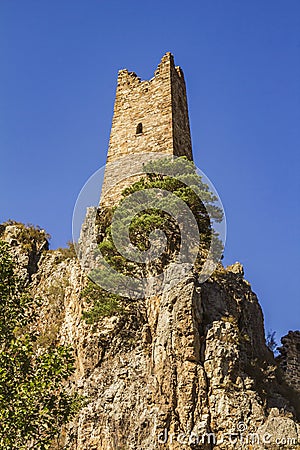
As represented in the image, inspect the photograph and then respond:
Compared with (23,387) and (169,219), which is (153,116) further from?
(23,387)

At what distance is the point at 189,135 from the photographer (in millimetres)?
27562

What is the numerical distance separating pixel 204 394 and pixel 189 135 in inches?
589

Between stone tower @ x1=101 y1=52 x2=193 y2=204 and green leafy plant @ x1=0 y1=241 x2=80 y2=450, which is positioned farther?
stone tower @ x1=101 y1=52 x2=193 y2=204

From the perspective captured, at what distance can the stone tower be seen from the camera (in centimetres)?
2558

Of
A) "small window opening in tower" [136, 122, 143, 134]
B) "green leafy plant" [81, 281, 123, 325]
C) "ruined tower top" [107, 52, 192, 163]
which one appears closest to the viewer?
"green leafy plant" [81, 281, 123, 325]

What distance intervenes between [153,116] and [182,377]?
1432cm

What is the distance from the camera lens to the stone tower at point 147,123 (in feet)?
83.9

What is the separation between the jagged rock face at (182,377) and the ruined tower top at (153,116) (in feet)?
25.3

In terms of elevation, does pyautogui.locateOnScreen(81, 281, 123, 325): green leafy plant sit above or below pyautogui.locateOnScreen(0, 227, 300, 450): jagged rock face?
above

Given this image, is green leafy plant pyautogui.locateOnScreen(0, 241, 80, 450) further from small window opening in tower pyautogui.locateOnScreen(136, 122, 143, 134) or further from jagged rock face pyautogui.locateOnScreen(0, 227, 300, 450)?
small window opening in tower pyautogui.locateOnScreen(136, 122, 143, 134)

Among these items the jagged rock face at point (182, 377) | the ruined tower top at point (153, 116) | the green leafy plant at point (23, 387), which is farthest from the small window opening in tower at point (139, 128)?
the green leafy plant at point (23, 387)

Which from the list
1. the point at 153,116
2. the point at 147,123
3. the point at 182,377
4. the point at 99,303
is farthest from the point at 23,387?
the point at 153,116

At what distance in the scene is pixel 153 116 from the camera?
87.4 ft

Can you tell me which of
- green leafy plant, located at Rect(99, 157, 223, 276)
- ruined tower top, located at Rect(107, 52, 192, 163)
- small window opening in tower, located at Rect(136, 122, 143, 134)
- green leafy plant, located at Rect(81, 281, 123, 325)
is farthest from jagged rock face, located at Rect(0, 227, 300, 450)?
small window opening in tower, located at Rect(136, 122, 143, 134)
